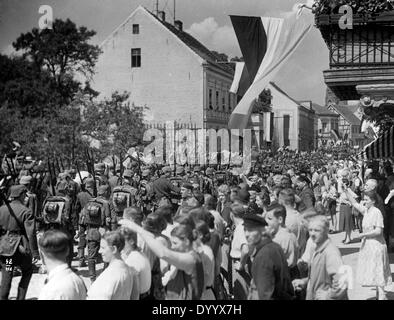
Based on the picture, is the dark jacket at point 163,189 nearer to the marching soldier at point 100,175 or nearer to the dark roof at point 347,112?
the marching soldier at point 100,175

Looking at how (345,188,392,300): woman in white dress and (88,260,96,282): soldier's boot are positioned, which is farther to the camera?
(88,260,96,282): soldier's boot

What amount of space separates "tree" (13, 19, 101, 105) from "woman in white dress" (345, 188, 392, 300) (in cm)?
1905

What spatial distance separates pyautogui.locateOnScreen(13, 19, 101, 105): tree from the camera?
86.1 feet

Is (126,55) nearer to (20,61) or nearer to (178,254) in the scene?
(20,61)

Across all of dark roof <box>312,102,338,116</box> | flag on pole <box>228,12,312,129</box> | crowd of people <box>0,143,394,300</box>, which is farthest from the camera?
dark roof <box>312,102,338,116</box>

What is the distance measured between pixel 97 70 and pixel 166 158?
12094 mm

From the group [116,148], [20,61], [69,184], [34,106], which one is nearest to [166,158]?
[116,148]

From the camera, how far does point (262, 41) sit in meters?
14.3

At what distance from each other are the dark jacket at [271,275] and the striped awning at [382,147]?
10482 mm

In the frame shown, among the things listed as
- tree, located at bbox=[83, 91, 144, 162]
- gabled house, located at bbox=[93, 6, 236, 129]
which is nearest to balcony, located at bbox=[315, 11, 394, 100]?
tree, located at bbox=[83, 91, 144, 162]

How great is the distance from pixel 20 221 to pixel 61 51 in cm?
2030

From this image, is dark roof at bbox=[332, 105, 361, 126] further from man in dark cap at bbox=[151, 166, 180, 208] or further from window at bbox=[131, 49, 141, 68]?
man in dark cap at bbox=[151, 166, 180, 208]

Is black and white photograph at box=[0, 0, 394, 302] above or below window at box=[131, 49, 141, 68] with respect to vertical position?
below
